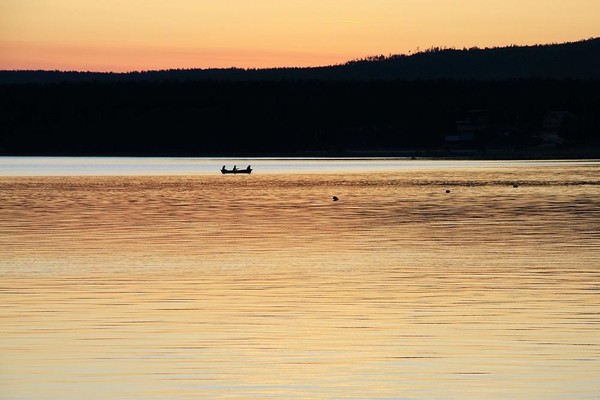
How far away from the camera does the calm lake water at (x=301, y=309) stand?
584 inches

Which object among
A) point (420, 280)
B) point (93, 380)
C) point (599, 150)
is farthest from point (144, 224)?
point (599, 150)

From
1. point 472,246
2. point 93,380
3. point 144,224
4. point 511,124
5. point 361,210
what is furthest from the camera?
point 511,124

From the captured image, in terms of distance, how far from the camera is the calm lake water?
1484 cm

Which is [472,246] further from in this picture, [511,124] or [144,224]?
[511,124]

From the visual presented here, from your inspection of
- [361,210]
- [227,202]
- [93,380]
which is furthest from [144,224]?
[93,380]

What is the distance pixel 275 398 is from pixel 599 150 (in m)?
139

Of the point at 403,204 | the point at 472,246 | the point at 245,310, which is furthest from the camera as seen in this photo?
the point at 403,204

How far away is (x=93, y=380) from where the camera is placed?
14.9 meters

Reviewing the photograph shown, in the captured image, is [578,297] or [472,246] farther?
[472,246]

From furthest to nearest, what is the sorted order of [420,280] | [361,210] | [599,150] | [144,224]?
[599,150] < [361,210] < [144,224] < [420,280]

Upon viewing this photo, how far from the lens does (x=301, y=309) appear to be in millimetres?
20391

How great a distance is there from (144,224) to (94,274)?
1656 centimetres

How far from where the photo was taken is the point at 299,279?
24.8 m

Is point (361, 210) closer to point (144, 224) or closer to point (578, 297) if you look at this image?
point (144, 224)
